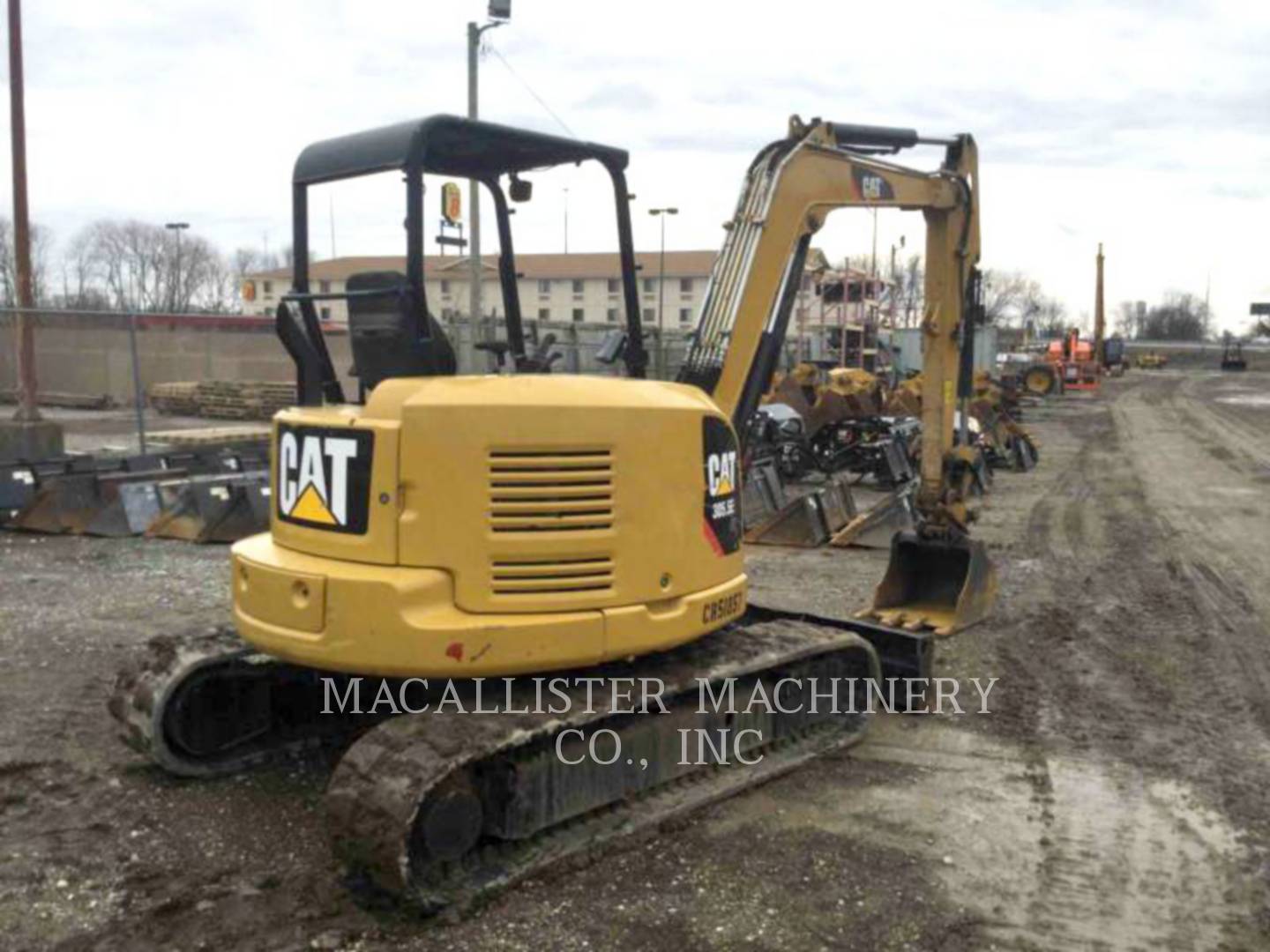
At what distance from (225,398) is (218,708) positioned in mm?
23192

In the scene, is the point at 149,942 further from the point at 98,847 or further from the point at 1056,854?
the point at 1056,854

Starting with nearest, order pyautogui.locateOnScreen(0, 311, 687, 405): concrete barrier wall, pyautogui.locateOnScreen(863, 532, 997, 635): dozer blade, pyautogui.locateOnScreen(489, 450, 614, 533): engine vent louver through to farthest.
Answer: pyautogui.locateOnScreen(489, 450, 614, 533): engine vent louver, pyautogui.locateOnScreen(863, 532, 997, 635): dozer blade, pyautogui.locateOnScreen(0, 311, 687, 405): concrete barrier wall

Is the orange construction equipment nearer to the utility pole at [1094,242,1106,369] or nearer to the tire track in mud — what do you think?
the utility pole at [1094,242,1106,369]

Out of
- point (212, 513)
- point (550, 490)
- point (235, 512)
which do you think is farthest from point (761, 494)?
point (550, 490)

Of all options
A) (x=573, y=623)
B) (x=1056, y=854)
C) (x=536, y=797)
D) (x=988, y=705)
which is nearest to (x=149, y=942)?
(x=536, y=797)

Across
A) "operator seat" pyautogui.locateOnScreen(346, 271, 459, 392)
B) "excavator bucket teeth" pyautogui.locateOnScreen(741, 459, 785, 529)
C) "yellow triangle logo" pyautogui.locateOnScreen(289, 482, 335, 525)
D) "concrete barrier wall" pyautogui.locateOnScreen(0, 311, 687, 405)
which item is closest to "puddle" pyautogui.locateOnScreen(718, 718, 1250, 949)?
"yellow triangle logo" pyautogui.locateOnScreen(289, 482, 335, 525)

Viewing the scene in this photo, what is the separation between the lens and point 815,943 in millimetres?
3898

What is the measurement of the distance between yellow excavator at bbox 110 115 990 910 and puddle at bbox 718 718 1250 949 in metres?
0.41

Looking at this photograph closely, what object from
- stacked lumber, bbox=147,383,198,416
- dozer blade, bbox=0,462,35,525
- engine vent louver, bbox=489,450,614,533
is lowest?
dozer blade, bbox=0,462,35,525

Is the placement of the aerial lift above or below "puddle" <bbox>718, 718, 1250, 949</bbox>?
above

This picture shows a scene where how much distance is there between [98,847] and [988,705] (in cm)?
439

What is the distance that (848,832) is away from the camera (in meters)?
4.76

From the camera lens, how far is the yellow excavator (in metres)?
4.23

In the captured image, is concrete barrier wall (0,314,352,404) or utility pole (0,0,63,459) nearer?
utility pole (0,0,63,459)
